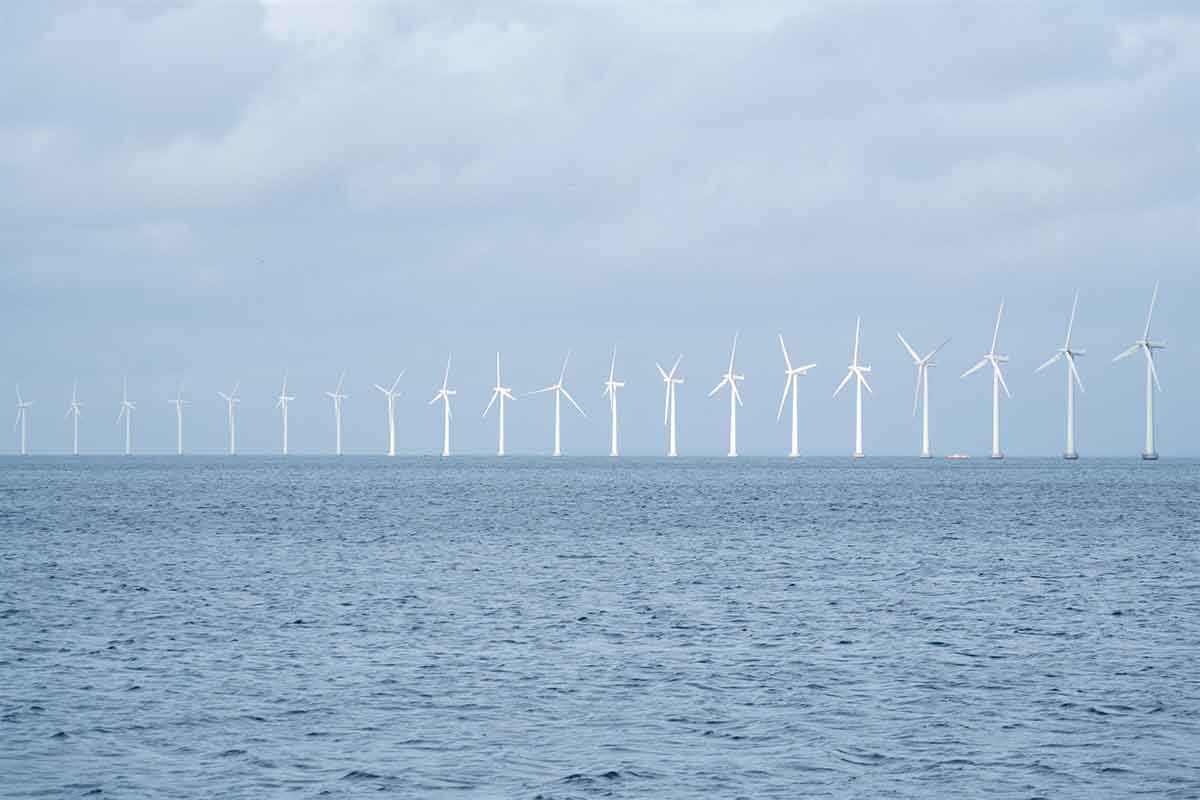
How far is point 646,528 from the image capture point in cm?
7738

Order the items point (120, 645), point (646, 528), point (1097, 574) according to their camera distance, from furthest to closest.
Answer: point (646, 528) → point (1097, 574) → point (120, 645)

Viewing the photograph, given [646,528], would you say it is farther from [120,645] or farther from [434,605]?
[120,645]

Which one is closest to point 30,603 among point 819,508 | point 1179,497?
point 819,508

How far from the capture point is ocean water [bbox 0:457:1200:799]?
70.3 ft

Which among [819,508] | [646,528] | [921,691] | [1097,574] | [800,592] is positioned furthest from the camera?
[819,508]

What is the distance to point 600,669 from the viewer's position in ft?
97.7

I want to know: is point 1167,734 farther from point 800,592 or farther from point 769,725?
point 800,592

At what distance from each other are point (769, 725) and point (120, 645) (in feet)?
50.0

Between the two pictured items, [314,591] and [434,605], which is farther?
[314,591]

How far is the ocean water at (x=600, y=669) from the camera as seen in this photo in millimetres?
21438

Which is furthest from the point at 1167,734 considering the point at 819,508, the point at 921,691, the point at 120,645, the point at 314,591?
the point at 819,508

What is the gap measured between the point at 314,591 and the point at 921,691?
22365mm

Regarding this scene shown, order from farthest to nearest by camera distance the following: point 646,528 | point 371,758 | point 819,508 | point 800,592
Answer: point 819,508 → point 646,528 → point 800,592 → point 371,758

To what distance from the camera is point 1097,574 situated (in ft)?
167
